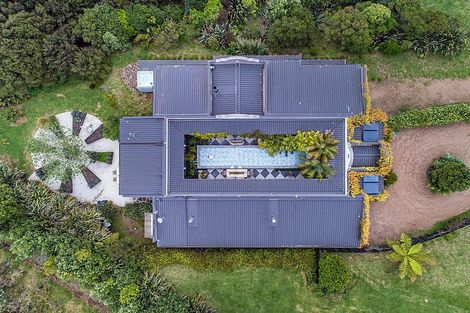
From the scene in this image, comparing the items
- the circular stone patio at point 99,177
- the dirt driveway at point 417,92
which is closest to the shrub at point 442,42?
the dirt driveway at point 417,92

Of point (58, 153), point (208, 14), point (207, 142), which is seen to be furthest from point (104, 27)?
point (207, 142)

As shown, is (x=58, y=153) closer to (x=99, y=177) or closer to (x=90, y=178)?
(x=90, y=178)

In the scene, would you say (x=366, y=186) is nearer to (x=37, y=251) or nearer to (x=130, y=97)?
(x=130, y=97)

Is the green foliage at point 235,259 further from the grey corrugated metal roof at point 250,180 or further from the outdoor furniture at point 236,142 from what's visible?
the outdoor furniture at point 236,142

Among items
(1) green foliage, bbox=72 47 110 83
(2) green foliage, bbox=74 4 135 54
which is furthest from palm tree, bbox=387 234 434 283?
(2) green foliage, bbox=74 4 135 54

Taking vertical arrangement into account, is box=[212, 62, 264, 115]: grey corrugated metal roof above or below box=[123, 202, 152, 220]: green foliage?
above

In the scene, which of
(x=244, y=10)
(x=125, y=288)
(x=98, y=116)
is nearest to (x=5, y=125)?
(x=98, y=116)

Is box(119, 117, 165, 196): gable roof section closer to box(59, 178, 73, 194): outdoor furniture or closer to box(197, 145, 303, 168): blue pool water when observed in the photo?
box(197, 145, 303, 168): blue pool water
